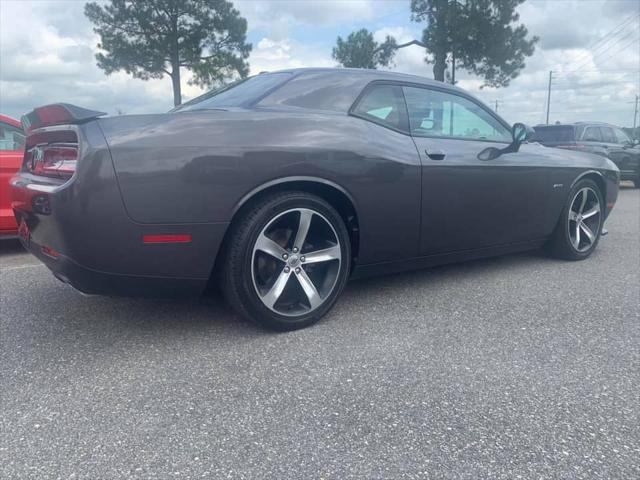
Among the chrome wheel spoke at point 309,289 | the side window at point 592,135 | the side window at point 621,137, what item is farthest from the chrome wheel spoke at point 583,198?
the side window at point 621,137

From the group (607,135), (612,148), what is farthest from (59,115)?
(607,135)

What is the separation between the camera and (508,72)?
874 inches

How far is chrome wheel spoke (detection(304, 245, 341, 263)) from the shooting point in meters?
2.94

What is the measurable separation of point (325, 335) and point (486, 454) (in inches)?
47.0

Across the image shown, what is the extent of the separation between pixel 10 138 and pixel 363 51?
21.9 m

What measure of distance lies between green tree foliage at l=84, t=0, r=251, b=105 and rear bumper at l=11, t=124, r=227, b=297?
2045 cm

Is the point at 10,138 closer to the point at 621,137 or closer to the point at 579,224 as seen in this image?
the point at 579,224

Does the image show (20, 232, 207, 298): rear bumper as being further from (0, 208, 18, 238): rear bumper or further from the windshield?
(0, 208, 18, 238): rear bumper

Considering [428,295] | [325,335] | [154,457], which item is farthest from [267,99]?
[154,457]

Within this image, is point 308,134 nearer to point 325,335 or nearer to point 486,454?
point 325,335

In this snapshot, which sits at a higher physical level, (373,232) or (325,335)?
(373,232)

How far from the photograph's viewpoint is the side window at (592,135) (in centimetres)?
1155

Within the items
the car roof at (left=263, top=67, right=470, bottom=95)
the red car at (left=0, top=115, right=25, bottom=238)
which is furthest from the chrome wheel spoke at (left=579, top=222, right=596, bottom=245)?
the red car at (left=0, top=115, right=25, bottom=238)

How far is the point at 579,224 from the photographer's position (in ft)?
14.9
